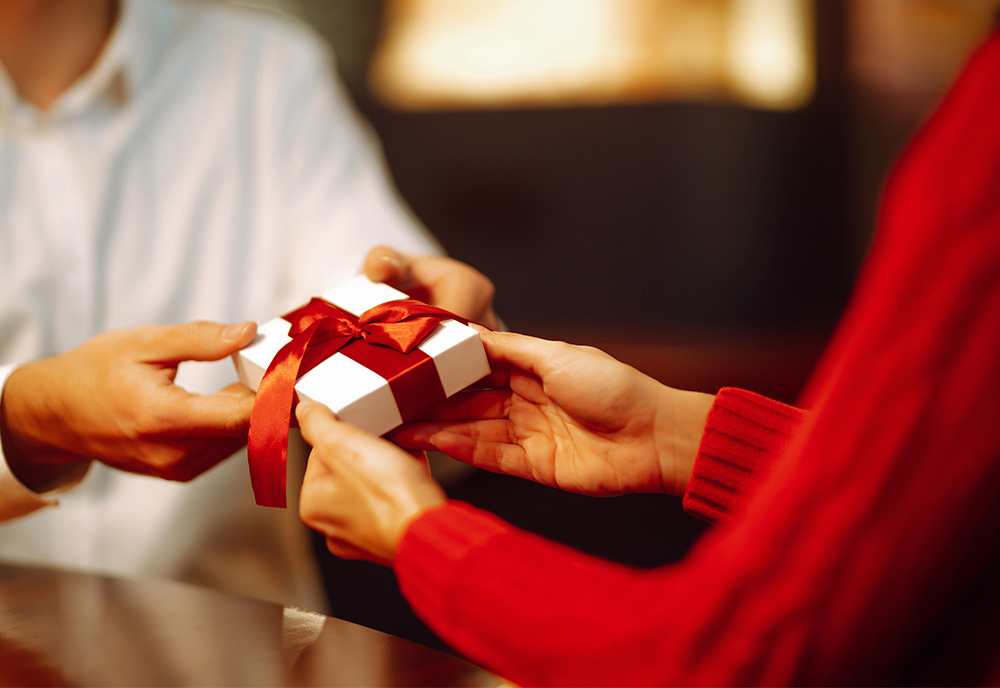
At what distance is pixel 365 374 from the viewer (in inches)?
18.6

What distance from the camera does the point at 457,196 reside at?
1.98m

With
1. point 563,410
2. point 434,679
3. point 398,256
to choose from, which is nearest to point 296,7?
point 398,256

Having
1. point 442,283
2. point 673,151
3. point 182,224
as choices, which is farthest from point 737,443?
point 673,151

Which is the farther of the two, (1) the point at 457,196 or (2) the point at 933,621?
(1) the point at 457,196

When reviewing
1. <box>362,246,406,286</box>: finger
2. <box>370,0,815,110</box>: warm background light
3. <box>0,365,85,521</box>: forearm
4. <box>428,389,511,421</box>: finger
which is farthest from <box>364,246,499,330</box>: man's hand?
<box>370,0,815,110</box>: warm background light

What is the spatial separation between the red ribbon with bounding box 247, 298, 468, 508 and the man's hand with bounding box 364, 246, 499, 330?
0.11 m

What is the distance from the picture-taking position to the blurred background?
183 centimetres

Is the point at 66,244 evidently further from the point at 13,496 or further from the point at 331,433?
the point at 331,433

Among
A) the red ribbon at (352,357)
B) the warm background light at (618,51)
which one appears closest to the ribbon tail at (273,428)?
the red ribbon at (352,357)

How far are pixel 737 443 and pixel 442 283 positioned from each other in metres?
0.30

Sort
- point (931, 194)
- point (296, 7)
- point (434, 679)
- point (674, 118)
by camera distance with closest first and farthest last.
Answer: point (931, 194)
point (434, 679)
point (674, 118)
point (296, 7)

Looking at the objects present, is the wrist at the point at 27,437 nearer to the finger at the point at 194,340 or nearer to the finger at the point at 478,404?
the finger at the point at 194,340

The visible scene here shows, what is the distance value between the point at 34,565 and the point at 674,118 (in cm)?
167

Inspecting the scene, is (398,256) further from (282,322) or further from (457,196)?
(457,196)
